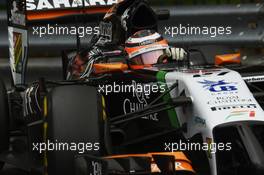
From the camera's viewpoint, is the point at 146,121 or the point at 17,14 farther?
the point at 17,14

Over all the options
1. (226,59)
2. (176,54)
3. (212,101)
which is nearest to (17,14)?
(176,54)

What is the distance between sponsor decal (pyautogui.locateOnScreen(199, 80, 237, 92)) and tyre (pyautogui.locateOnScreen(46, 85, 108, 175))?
2.07ft

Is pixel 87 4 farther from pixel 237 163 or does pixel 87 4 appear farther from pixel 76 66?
pixel 237 163

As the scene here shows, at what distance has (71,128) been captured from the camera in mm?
4719

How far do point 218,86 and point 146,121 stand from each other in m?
0.76

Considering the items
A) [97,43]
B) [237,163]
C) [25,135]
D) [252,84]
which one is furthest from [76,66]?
[237,163]

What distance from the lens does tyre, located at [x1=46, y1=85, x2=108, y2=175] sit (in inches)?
185

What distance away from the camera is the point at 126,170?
4.30m
